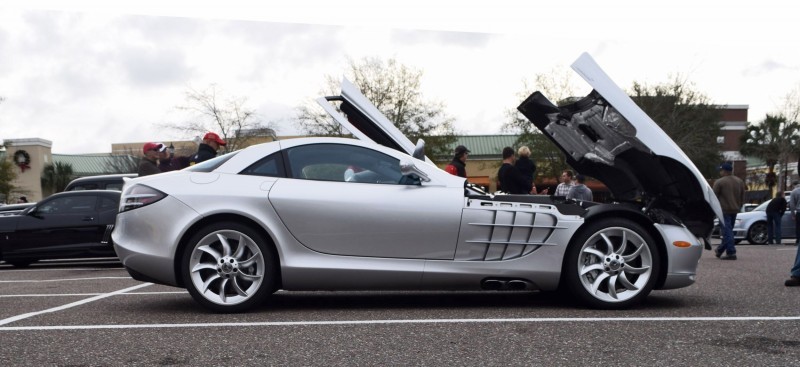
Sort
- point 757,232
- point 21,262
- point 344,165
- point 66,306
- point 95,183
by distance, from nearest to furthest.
Result: point 344,165 < point 66,306 < point 21,262 < point 95,183 < point 757,232

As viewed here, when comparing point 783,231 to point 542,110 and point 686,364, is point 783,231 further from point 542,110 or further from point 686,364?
point 686,364

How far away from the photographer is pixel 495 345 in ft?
14.6

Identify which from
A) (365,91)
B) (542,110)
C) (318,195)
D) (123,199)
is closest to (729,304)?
(542,110)

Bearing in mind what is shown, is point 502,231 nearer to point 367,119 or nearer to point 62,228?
point 367,119

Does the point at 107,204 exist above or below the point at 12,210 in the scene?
above

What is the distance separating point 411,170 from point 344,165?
54 cm

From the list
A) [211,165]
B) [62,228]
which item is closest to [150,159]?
[62,228]

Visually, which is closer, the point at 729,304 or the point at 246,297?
the point at 246,297

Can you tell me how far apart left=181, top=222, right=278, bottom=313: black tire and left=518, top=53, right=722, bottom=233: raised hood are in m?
2.27

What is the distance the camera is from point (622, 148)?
20.4 feet

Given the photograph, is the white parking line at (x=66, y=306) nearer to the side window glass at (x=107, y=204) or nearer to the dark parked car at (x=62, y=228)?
the dark parked car at (x=62, y=228)

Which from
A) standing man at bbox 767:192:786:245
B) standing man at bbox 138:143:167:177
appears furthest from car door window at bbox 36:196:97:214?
standing man at bbox 767:192:786:245

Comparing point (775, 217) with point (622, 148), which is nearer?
point (622, 148)

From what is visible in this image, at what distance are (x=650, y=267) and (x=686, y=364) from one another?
2.04 metres
